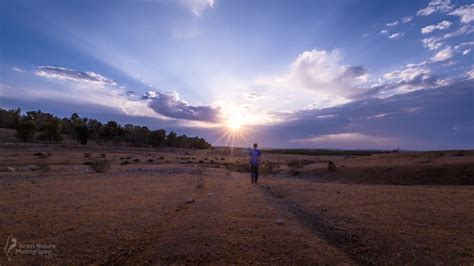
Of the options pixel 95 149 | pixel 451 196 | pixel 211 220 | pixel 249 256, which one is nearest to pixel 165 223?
pixel 211 220

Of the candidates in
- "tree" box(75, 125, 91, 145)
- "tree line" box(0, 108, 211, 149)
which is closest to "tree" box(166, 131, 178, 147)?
"tree line" box(0, 108, 211, 149)

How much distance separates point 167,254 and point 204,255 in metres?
0.88

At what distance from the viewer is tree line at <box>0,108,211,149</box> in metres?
81.3

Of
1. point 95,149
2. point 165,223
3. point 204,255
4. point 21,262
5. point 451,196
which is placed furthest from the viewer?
point 95,149

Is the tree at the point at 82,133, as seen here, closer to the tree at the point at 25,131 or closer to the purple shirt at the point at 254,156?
the tree at the point at 25,131

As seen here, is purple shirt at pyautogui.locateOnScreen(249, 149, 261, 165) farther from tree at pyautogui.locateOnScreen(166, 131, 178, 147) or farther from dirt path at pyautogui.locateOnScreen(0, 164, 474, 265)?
tree at pyautogui.locateOnScreen(166, 131, 178, 147)

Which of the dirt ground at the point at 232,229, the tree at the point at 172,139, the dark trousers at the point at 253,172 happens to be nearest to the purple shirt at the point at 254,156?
the dark trousers at the point at 253,172

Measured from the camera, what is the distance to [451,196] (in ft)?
49.9

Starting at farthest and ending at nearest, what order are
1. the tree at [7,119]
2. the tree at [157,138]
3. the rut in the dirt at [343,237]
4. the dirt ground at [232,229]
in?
the tree at [157,138] < the tree at [7,119] < the rut in the dirt at [343,237] < the dirt ground at [232,229]

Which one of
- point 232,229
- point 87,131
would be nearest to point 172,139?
point 87,131

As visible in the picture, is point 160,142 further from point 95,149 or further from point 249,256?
point 249,256

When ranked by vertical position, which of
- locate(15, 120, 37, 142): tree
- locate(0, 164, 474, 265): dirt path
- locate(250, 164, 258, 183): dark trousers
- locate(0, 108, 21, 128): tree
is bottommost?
locate(0, 164, 474, 265): dirt path

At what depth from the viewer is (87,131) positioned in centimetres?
8875

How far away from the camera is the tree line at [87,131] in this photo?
81312mm
